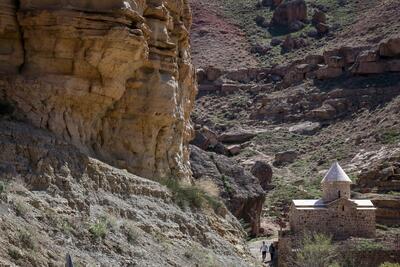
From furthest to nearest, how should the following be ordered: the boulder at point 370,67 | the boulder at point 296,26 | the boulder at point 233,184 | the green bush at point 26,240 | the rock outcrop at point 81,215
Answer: the boulder at point 296,26 < the boulder at point 370,67 < the boulder at point 233,184 < the rock outcrop at point 81,215 < the green bush at point 26,240

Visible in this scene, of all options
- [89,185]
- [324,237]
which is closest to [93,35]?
[89,185]

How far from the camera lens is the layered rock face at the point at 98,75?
18516 mm

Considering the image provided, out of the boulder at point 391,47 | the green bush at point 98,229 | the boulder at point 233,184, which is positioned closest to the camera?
the green bush at point 98,229

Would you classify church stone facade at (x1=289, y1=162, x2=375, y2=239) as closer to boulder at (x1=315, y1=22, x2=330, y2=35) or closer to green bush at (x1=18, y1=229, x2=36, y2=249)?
green bush at (x1=18, y1=229, x2=36, y2=249)

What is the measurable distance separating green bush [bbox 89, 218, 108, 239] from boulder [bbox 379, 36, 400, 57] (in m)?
67.6

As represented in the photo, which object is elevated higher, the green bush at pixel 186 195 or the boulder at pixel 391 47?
the green bush at pixel 186 195

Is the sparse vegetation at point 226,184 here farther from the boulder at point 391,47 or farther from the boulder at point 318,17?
the boulder at point 318,17

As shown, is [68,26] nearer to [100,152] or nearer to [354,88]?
[100,152]

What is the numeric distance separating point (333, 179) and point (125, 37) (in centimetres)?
3027

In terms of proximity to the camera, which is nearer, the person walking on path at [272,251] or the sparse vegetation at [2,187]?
the sparse vegetation at [2,187]

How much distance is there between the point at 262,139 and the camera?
75.2 metres

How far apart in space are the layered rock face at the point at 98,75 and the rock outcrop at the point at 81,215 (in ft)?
4.01

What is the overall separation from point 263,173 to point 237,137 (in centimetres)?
1520

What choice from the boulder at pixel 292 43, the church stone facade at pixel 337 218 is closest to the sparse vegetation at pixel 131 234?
the church stone facade at pixel 337 218
